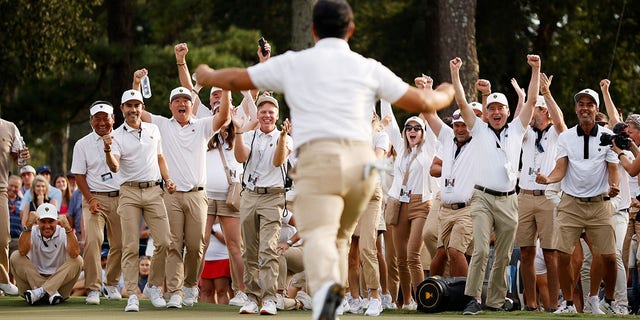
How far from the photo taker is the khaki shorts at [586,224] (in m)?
15.2

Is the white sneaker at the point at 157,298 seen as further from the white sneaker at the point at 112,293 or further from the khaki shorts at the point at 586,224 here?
the khaki shorts at the point at 586,224

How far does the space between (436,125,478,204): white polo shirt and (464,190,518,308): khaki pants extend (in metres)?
0.81

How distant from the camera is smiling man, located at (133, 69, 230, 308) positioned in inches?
593

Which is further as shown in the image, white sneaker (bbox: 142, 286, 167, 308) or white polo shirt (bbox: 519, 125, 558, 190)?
white polo shirt (bbox: 519, 125, 558, 190)

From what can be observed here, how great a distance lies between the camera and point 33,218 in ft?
53.0

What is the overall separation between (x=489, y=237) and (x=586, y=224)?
1.38 metres

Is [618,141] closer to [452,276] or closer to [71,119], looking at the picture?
[452,276]

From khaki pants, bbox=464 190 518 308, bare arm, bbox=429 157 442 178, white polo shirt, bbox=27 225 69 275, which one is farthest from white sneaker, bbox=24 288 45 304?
khaki pants, bbox=464 190 518 308

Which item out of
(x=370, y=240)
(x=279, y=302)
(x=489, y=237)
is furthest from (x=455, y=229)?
(x=279, y=302)

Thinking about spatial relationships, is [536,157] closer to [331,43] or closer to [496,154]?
[496,154]

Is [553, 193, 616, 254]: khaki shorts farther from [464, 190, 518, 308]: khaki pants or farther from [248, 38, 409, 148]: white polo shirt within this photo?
[248, 38, 409, 148]: white polo shirt

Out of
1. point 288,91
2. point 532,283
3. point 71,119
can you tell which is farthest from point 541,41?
point 288,91

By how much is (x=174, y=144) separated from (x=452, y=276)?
11.4 feet

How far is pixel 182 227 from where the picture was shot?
1518cm
